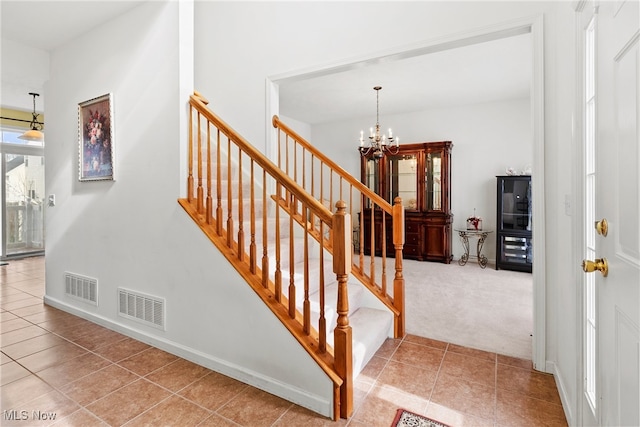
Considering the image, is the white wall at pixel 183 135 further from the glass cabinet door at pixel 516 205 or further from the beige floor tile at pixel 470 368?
the glass cabinet door at pixel 516 205

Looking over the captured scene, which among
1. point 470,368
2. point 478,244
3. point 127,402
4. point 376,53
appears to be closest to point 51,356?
point 127,402

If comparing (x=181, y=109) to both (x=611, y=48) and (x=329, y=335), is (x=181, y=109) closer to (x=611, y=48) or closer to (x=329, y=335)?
(x=329, y=335)

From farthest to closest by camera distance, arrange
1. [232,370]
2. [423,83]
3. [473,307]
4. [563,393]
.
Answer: [423,83] → [473,307] → [232,370] → [563,393]

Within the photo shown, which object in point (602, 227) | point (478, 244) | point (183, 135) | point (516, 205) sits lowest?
point (478, 244)

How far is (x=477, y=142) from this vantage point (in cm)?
592

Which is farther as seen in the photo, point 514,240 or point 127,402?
point 514,240

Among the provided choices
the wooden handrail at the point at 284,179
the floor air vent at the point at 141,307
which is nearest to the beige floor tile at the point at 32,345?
the floor air vent at the point at 141,307

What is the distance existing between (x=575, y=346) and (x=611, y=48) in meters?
1.30

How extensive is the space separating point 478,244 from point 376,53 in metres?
4.29

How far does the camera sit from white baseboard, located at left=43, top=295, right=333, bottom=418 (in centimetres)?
183

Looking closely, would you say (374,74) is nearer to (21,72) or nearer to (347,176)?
(347,176)

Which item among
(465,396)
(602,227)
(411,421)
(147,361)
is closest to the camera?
(602,227)

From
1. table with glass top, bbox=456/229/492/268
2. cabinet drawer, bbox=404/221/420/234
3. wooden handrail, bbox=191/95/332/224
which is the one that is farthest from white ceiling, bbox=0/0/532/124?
table with glass top, bbox=456/229/492/268

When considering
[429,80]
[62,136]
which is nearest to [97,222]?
[62,136]
